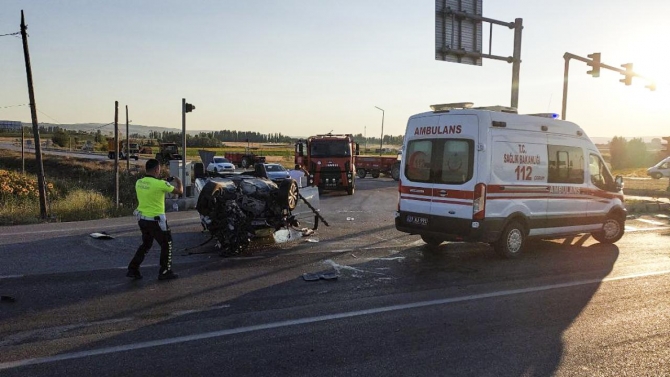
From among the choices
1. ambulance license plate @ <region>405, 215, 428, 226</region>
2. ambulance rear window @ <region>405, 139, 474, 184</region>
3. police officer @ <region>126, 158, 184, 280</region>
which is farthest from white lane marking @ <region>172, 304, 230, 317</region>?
ambulance rear window @ <region>405, 139, 474, 184</region>

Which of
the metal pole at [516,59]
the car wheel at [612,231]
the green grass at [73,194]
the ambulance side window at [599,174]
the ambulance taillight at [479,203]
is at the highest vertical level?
the metal pole at [516,59]

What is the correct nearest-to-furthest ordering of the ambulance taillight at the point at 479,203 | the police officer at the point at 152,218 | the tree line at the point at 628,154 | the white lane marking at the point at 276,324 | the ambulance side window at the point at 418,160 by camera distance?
the white lane marking at the point at 276,324 → the police officer at the point at 152,218 → the ambulance taillight at the point at 479,203 → the ambulance side window at the point at 418,160 → the tree line at the point at 628,154

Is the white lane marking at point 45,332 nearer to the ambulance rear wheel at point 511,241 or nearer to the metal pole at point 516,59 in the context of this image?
the ambulance rear wheel at point 511,241


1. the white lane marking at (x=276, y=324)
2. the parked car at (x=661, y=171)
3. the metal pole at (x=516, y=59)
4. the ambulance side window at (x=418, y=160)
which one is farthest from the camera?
the parked car at (x=661, y=171)

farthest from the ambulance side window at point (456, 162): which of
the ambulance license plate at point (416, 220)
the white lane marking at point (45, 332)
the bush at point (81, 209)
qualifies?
the bush at point (81, 209)

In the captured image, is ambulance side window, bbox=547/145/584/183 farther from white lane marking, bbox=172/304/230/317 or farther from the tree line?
the tree line

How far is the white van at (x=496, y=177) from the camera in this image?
839cm

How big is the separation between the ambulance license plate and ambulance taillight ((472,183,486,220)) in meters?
0.99

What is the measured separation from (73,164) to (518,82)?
38066 millimetres

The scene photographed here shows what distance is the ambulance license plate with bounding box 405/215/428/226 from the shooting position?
29.6 ft

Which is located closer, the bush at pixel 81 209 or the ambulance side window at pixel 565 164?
the ambulance side window at pixel 565 164

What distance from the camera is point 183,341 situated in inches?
193

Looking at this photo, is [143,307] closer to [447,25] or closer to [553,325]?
[553,325]

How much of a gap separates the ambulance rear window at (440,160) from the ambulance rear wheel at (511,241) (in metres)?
1.30
